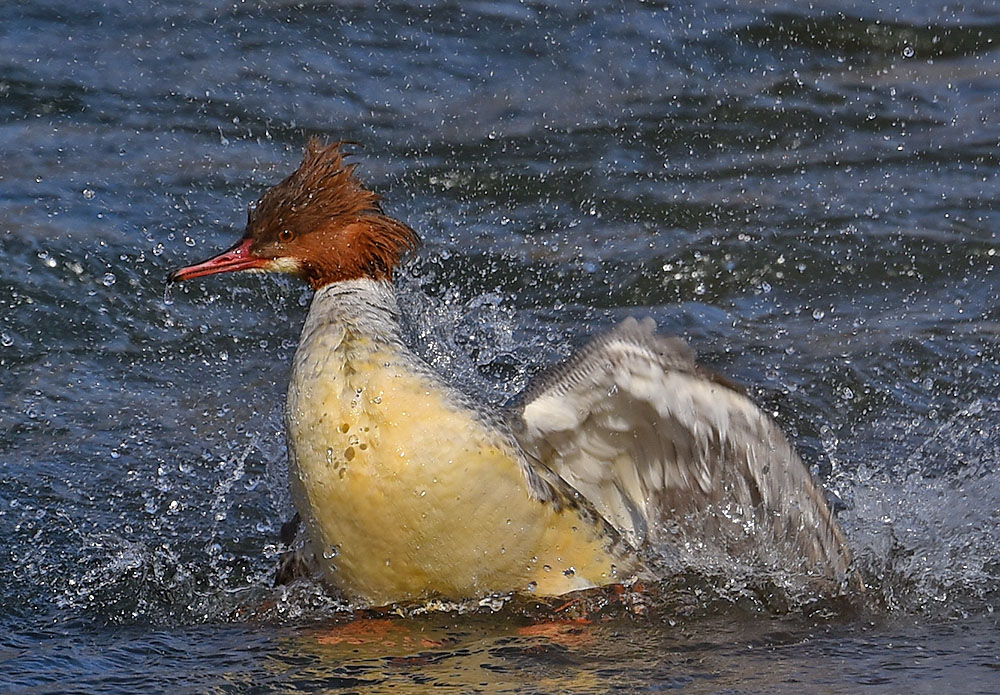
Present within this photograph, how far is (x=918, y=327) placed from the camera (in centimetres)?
807

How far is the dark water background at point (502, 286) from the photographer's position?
5.06 meters

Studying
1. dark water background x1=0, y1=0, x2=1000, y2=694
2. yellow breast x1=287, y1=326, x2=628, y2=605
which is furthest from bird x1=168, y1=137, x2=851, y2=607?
dark water background x1=0, y1=0, x2=1000, y2=694

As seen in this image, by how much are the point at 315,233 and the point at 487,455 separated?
47.6 inches

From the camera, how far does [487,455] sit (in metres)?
4.86

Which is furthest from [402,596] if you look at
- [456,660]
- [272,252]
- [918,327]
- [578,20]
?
[578,20]

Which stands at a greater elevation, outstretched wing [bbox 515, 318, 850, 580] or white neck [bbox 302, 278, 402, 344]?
white neck [bbox 302, 278, 402, 344]

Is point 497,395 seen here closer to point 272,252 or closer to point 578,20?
point 272,252

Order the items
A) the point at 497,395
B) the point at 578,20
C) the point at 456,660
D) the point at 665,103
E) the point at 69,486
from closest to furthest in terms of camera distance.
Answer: the point at 456,660 → the point at 69,486 → the point at 497,395 → the point at 665,103 → the point at 578,20

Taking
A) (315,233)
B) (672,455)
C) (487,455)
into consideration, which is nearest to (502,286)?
(315,233)

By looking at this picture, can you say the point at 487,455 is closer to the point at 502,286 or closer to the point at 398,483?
the point at 398,483

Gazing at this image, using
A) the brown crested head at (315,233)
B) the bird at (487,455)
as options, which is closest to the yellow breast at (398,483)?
the bird at (487,455)

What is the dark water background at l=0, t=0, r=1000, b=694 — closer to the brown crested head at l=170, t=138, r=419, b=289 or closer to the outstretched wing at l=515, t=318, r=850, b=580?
the outstretched wing at l=515, t=318, r=850, b=580

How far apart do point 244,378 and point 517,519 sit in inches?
125

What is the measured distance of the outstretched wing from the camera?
16.3 feet
